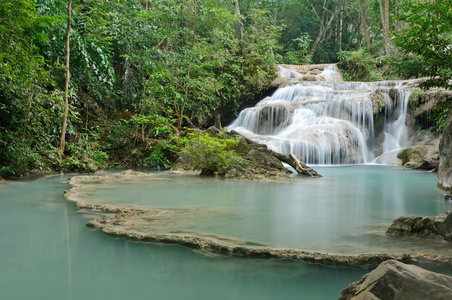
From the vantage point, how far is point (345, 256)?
2.69m

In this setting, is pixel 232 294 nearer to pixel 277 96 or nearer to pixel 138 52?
pixel 138 52

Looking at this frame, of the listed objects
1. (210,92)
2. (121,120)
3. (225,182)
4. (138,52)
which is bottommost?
(225,182)

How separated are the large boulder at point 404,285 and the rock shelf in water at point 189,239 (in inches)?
39.6

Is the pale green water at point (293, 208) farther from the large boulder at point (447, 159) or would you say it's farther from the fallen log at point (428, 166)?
the fallen log at point (428, 166)

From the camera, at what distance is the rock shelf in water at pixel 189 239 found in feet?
8.76

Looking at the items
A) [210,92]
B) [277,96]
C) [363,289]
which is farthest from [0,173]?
[277,96]

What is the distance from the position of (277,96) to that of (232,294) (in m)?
18.5

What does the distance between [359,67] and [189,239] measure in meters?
25.1

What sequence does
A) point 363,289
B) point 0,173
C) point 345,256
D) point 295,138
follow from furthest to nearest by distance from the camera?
point 295,138 < point 0,173 < point 345,256 < point 363,289

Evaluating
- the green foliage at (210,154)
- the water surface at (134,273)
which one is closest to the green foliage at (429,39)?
the green foliage at (210,154)

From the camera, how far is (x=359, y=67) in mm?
25203

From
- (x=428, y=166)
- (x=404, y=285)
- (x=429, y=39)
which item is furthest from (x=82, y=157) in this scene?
(x=428, y=166)

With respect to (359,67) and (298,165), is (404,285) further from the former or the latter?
(359,67)

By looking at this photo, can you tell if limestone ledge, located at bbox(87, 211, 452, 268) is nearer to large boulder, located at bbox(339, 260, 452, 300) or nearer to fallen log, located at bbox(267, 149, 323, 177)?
large boulder, located at bbox(339, 260, 452, 300)
